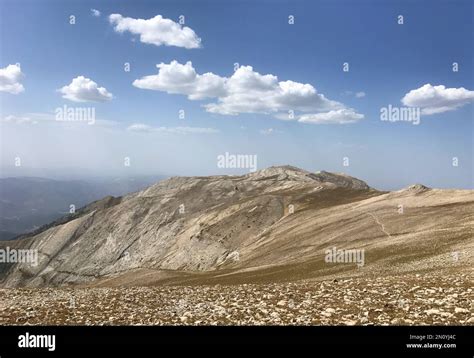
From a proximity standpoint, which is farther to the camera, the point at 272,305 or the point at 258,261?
the point at 258,261

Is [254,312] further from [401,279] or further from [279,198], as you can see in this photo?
[279,198]

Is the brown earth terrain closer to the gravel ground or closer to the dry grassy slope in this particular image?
the gravel ground

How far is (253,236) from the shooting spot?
94.2 m

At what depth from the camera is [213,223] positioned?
10762 cm

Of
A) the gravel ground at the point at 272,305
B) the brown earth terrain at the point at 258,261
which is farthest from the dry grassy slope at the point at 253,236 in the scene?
the gravel ground at the point at 272,305

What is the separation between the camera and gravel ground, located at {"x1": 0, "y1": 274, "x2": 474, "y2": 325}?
60.4 ft

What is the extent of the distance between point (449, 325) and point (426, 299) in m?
4.22

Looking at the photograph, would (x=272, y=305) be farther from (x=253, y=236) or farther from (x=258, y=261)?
(x=253, y=236)

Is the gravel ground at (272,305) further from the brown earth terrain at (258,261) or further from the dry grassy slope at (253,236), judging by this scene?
the dry grassy slope at (253,236)

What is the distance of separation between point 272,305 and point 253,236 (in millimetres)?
72830

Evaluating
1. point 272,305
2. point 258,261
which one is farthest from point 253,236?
point 272,305

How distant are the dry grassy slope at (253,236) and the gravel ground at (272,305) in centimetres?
1000
